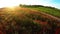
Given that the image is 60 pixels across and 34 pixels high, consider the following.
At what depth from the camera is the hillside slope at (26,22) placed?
11.9 ft

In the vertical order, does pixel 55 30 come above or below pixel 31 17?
below

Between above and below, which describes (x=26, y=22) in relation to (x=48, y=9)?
below

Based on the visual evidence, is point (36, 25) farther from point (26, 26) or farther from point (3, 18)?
point (3, 18)

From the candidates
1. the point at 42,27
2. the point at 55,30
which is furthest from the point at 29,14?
the point at 55,30

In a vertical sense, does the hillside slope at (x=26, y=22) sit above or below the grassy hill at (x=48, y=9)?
below

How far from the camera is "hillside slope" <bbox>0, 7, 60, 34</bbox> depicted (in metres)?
3.62

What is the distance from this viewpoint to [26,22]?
368 cm

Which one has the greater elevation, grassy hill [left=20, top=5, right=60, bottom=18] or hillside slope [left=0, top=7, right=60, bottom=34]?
grassy hill [left=20, top=5, right=60, bottom=18]

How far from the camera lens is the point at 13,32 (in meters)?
3.60

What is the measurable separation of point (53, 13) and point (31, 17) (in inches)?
20.7

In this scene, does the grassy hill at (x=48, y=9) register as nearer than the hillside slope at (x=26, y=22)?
No

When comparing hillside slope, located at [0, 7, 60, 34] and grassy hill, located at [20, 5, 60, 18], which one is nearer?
hillside slope, located at [0, 7, 60, 34]

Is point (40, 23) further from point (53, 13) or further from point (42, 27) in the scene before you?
point (53, 13)

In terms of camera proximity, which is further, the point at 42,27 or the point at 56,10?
the point at 56,10
